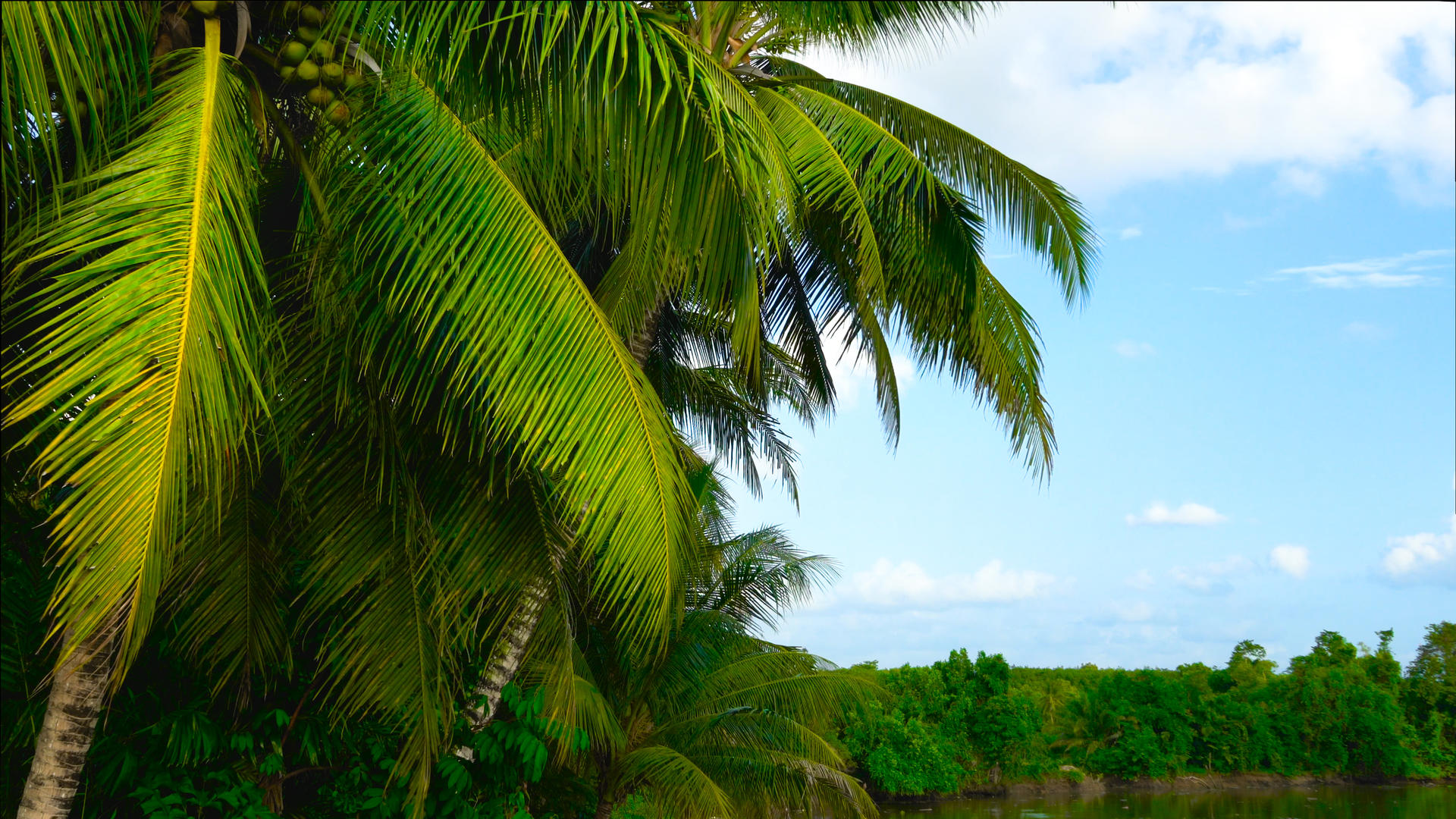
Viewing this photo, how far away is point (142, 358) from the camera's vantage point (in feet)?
10.3

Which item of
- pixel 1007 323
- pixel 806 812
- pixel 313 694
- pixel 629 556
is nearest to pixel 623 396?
pixel 629 556

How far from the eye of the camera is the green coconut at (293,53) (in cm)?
444

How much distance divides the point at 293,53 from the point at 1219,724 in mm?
34170

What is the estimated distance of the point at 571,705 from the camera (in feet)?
18.1

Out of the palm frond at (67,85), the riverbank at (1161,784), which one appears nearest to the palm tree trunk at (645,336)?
the palm frond at (67,85)

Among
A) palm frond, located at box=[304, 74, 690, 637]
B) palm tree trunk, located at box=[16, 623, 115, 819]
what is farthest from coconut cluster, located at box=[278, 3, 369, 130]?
palm tree trunk, located at box=[16, 623, 115, 819]

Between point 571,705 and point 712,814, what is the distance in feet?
15.9

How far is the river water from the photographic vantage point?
2714cm

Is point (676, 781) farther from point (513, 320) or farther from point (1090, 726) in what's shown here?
point (1090, 726)

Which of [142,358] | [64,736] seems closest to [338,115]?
[142,358]

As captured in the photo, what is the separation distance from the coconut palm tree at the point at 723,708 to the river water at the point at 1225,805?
1509 cm

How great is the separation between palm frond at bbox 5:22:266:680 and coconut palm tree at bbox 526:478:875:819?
6.19 m

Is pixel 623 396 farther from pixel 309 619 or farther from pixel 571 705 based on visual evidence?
pixel 309 619

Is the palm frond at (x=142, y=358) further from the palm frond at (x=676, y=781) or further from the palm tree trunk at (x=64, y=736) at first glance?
the palm frond at (x=676, y=781)
